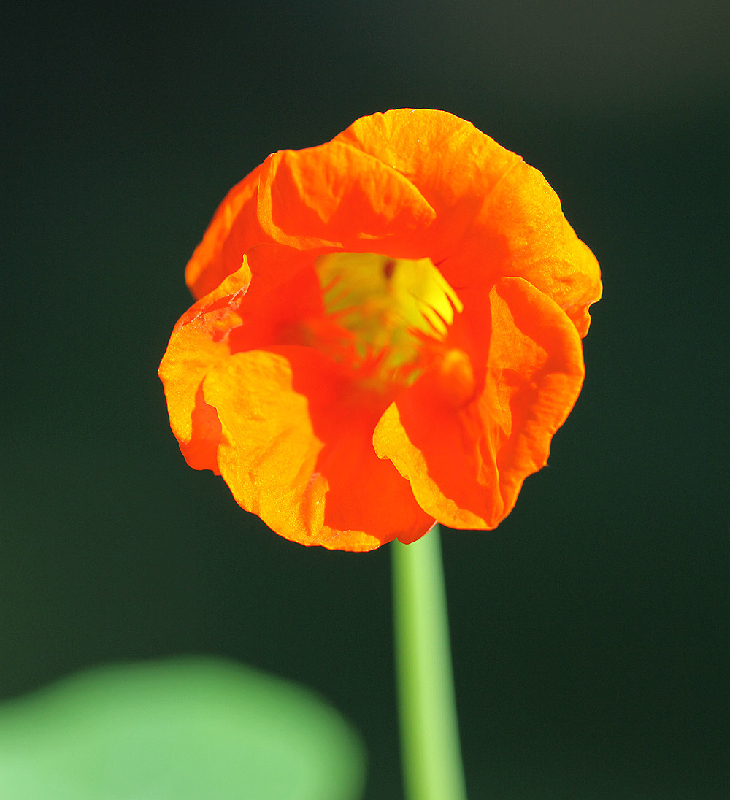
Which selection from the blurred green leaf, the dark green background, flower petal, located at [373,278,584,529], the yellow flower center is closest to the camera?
flower petal, located at [373,278,584,529]

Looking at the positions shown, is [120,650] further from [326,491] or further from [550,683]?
[326,491]

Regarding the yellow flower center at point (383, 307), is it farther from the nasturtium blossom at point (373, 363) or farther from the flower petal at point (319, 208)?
the flower petal at point (319, 208)

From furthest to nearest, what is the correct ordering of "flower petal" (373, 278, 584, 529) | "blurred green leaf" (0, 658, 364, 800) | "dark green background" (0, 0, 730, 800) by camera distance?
"dark green background" (0, 0, 730, 800) < "blurred green leaf" (0, 658, 364, 800) < "flower petal" (373, 278, 584, 529)

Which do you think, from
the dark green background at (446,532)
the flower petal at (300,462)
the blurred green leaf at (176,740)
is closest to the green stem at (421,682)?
the flower petal at (300,462)

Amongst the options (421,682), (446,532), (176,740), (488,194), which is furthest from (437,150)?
(446,532)

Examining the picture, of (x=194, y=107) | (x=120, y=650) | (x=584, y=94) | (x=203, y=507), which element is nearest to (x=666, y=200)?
(x=584, y=94)

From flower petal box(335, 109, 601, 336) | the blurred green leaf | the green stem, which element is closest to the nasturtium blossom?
flower petal box(335, 109, 601, 336)

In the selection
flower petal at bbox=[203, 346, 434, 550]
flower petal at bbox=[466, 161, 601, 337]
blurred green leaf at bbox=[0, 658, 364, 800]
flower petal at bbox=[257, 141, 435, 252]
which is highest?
flower petal at bbox=[257, 141, 435, 252]

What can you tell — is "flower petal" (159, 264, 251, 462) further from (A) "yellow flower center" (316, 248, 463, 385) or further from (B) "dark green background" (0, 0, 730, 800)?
(B) "dark green background" (0, 0, 730, 800)

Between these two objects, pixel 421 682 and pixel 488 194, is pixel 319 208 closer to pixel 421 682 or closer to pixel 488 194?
pixel 488 194
